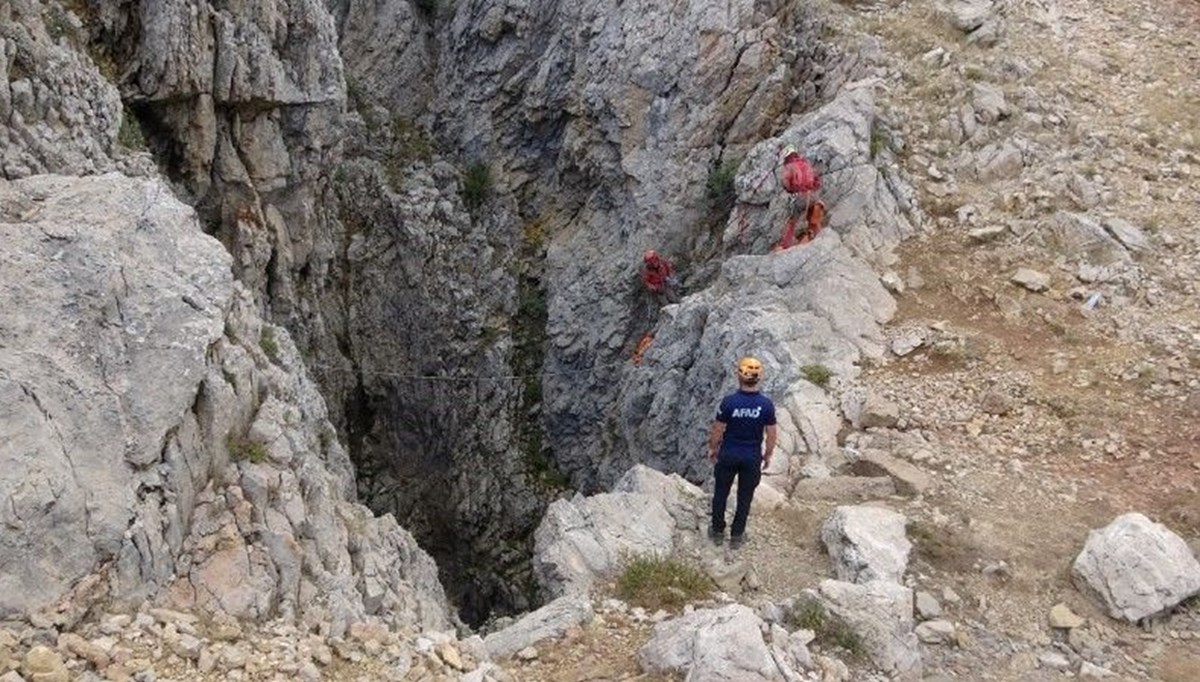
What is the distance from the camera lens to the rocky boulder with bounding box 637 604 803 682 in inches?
278

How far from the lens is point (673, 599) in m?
8.67

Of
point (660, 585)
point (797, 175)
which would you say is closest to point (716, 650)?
point (660, 585)

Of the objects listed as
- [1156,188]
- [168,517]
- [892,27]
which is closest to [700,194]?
[892,27]

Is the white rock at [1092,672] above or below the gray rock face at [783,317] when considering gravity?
below

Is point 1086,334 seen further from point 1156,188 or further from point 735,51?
point 735,51

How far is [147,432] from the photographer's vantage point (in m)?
7.66

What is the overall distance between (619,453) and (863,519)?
10333 mm

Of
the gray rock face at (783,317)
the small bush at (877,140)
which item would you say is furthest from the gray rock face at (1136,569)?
the small bush at (877,140)

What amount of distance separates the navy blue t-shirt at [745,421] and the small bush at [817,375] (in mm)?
3516

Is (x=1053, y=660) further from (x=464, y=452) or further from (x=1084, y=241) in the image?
(x=464, y=452)

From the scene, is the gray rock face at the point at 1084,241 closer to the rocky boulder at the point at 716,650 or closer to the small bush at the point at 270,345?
the rocky boulder at the point at 716,650

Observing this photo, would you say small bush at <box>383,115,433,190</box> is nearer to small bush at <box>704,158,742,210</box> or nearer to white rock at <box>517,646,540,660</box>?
small bush at <box>704,158,742,210</box>

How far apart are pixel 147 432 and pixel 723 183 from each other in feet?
45.5

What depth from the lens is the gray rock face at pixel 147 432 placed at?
6910 millimetres
